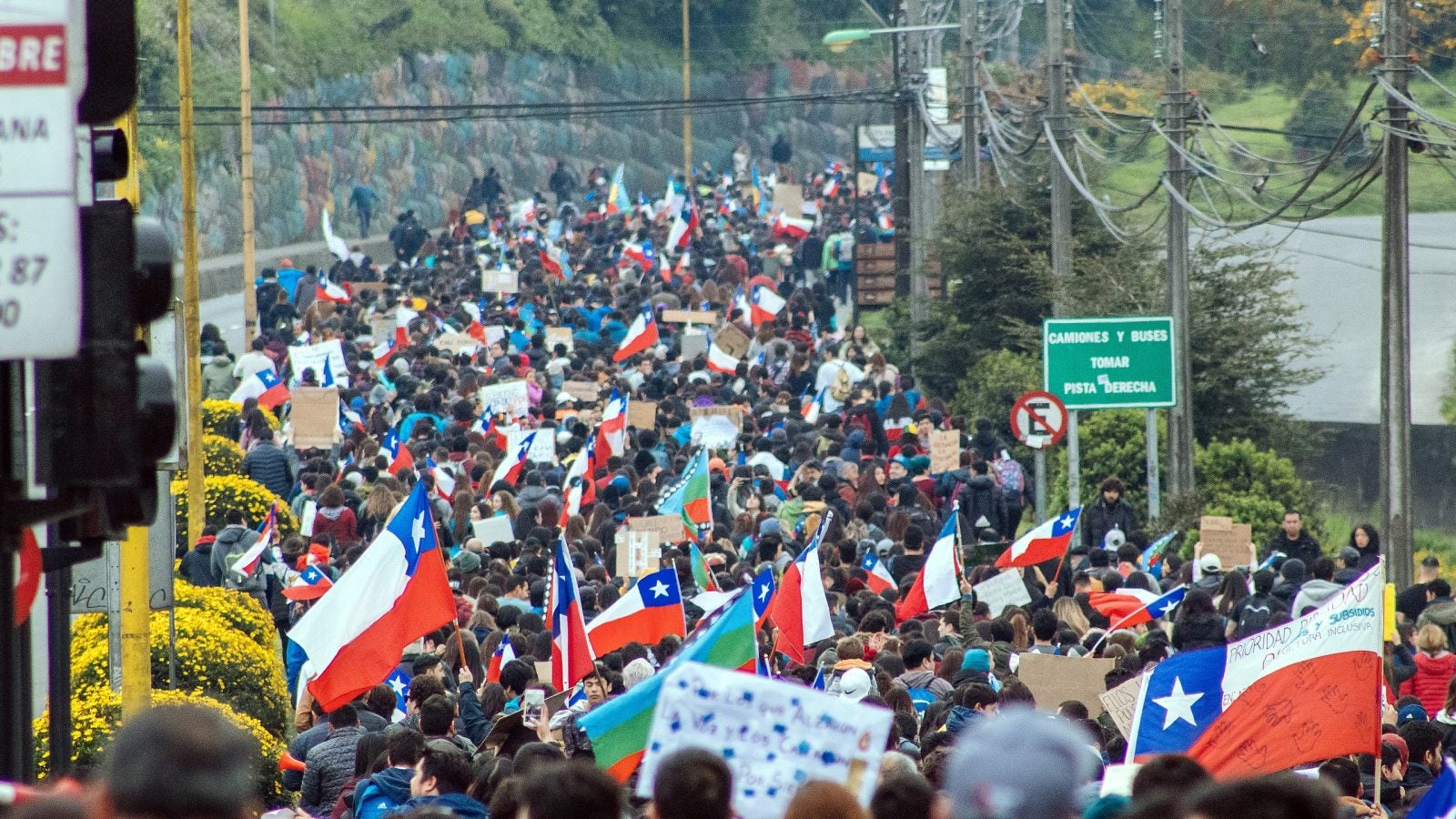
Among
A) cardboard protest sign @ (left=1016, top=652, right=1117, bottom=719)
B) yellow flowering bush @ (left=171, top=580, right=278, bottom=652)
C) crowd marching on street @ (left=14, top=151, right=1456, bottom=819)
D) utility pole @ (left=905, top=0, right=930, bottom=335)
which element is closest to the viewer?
crowd marching on street @ (left=14, top=151, right=1456, bottom=819)

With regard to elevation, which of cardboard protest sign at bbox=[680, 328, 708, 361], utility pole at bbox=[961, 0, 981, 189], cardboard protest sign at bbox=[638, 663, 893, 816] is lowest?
cardboard protest sign at bbox=[680, 328, 708, 361]

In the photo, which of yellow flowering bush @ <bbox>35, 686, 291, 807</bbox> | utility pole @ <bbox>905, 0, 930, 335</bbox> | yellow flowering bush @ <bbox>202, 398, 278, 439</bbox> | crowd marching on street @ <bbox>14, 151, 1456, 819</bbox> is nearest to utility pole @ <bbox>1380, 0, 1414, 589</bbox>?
crowd marching on street @ <bbox>14, 151, 1456, 819</bbox>

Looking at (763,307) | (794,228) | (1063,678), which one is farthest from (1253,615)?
(794,228)

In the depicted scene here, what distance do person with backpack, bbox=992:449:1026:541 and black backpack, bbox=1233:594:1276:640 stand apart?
714cm

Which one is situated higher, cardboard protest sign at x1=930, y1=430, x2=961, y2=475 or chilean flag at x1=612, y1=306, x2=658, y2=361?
chilean flag at x1=612, y1=306, x2=658, y2=361

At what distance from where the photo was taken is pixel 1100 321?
18.8 metres

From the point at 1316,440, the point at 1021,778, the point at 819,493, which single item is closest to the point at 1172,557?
the point at 819,493

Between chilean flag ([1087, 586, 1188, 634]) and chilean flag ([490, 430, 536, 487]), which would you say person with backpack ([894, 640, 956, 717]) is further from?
chilean flag ([490, 430, 536, 487])

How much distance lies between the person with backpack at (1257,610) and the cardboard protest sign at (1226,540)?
6.05ft

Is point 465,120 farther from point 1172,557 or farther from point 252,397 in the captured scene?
point 1172,557

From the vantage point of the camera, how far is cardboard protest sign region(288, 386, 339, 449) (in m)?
21.1

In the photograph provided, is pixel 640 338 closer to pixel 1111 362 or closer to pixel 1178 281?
pixel 1178 281

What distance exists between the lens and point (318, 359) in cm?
2455

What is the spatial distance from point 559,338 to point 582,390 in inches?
206
